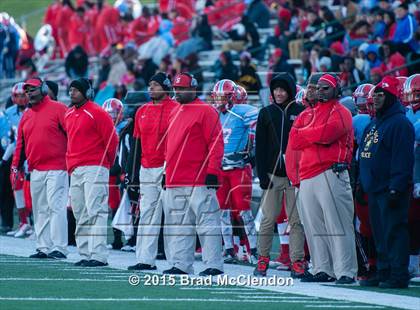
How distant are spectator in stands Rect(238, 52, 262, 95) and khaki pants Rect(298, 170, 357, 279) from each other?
28.3ft

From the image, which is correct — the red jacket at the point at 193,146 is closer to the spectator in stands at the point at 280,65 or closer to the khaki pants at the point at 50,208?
the khaki pants at the point at 50,208

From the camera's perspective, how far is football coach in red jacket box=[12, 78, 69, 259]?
51.7 feet

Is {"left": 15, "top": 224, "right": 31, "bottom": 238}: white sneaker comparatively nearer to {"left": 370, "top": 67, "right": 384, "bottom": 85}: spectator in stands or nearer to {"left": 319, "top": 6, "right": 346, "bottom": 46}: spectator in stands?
{"left": 370, "top": 67, "right": 384, "bottom": 85}: spectator in stands

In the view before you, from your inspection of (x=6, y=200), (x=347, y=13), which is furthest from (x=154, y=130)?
(x=347, y=13)

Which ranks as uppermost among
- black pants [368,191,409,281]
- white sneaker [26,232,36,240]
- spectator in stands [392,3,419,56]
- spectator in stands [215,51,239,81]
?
spectator in stands [392,3,419,56]

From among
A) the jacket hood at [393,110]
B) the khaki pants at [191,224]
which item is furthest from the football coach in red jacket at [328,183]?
the khaki pants at [191,224]

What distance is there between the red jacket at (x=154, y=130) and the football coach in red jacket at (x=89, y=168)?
536 millimetres

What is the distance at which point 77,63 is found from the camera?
96.5ft

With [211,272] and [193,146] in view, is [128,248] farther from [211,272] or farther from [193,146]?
[193,146]

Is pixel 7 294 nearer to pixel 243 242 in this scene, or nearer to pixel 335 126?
pixel 335 126

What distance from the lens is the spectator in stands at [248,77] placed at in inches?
860

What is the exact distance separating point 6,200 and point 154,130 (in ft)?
21.5

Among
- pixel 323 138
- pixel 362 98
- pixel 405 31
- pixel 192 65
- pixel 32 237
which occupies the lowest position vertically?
pixel 32 237

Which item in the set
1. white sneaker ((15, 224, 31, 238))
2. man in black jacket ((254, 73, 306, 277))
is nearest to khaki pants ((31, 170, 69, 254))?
man in black jacket ((254, 73, 306, 277))
